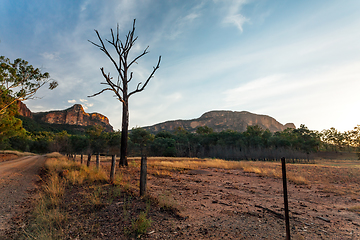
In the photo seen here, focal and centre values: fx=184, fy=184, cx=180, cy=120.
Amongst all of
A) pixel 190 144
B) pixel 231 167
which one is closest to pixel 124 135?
pixel 231 167

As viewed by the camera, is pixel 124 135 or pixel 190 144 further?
pixel 190 144

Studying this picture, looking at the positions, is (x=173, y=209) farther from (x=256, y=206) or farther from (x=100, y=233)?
(x=256, y=206)

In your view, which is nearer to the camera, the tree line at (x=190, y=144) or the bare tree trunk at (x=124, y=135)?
the bare tree trunk at (x=124, y=135)

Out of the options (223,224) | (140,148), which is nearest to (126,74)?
(223,224)

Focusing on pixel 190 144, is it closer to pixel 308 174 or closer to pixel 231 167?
pixel 231 167

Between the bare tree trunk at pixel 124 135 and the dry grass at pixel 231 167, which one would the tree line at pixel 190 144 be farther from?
the bare tree trunk at pixel 124 135

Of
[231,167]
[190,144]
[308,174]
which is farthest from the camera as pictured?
[190,144]

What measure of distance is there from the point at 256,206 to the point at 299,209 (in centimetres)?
145

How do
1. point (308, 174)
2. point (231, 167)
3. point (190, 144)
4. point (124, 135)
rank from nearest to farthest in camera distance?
point (124, 135)
point (308, 174)
point (231, 167)
point (190, 144)

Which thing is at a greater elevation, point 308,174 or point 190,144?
point 190,144

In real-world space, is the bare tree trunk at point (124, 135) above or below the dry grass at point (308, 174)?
above

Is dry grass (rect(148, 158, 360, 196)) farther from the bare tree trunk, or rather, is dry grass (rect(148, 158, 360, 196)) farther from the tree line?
the tree line

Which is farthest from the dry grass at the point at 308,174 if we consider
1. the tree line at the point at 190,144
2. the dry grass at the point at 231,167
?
the tree line at the point at 190,144

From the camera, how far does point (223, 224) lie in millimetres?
4617
